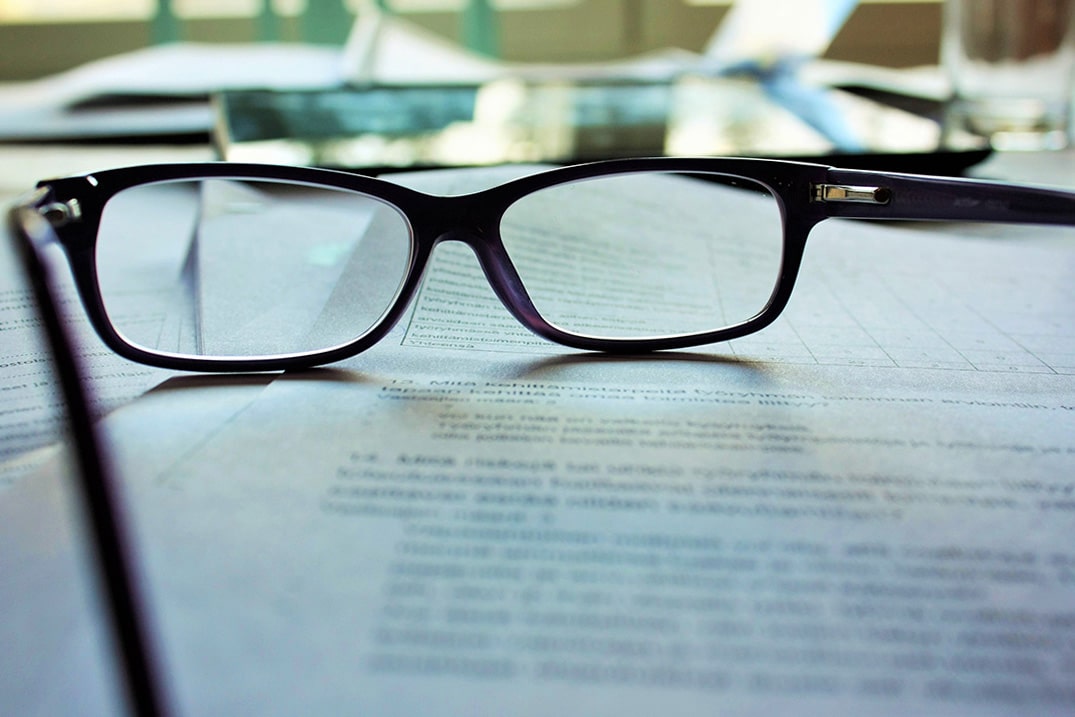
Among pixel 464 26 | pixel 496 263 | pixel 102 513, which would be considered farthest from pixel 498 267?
pixel 464 26

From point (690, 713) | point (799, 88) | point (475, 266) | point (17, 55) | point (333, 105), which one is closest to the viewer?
point (690, 713)

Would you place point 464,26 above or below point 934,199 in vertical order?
above

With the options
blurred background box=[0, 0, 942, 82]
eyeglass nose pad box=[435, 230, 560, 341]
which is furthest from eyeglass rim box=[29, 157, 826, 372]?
blurred background box=[0, 0, 942, 82]

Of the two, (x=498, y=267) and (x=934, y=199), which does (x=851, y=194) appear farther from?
(x=498, y=267)

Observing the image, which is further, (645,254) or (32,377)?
(645,254)

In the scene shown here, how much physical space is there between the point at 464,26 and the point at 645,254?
4.91 ft

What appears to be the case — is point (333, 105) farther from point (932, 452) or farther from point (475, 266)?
point (932, 452)

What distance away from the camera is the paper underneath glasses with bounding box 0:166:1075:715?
7.4 inches

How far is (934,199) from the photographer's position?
14.9 inches

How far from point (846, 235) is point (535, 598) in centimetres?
38

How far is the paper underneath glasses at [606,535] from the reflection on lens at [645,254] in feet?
0.12

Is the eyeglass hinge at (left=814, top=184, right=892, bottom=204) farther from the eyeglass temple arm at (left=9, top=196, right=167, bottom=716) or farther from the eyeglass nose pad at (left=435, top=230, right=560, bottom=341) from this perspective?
the eyeglass temple arm at (left=9, top=196, right=167, bottom=716)

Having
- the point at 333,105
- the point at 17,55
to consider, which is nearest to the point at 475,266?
the point at 333,105

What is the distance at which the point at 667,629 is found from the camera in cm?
20
